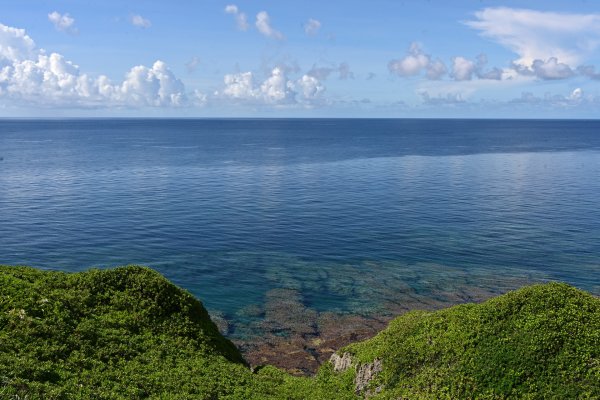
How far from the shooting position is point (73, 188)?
12294cm

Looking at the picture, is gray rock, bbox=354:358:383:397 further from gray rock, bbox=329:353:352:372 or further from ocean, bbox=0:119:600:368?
ocean, bbox=0:119:600:368

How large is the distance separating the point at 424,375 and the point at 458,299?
102 ft

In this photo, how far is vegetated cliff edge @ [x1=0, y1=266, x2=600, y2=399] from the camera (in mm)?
27516

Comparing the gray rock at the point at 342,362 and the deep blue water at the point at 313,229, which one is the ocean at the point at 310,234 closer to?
the deep blue water at the point at 313,229

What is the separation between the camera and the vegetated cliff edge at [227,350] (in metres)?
27.5

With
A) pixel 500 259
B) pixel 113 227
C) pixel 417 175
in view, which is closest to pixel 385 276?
pixel 500 259

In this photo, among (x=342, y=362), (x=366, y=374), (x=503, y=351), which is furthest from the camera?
(x=342, y=362)

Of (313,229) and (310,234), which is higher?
(313,229)

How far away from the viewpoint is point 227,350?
37.8 m

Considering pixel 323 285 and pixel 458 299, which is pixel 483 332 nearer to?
pixel 458 299

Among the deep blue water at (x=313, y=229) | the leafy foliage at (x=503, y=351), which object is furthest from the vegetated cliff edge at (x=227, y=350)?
the deep blue water at (x=313, y=229)

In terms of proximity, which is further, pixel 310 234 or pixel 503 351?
pixel 310 234

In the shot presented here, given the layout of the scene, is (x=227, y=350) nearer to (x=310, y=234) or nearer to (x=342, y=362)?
(x=342, y=362)

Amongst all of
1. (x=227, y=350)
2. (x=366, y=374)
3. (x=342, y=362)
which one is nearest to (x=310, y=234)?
(x=227, y=350)
